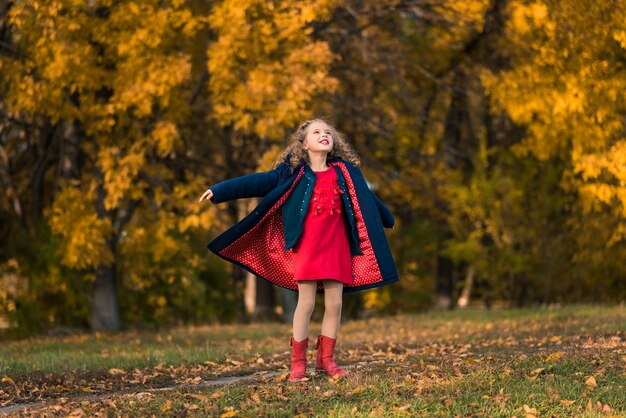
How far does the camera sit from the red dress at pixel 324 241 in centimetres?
665

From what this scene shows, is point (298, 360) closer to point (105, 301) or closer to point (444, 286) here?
point (105, 301)

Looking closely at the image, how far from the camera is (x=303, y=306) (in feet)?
22.3

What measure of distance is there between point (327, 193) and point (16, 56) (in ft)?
28.7

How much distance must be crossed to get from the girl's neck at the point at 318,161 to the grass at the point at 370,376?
1.42 meters

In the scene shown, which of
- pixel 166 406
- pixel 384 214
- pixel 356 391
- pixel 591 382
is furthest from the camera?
pixel 384 214

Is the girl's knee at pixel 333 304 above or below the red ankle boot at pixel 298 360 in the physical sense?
above

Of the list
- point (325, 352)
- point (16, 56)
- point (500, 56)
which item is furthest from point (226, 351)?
point (500, 56)

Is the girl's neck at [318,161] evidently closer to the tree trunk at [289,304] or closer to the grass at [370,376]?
the grass at [370,376]

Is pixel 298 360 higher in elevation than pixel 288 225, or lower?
→ lower

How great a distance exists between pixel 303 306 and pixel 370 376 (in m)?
0.65

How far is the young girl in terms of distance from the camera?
673cm

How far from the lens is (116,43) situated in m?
13.4

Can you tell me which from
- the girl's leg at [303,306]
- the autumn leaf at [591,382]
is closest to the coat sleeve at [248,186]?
the girl's leg at [303,306]

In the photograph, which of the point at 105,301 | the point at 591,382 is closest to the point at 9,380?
the point at 591,382
